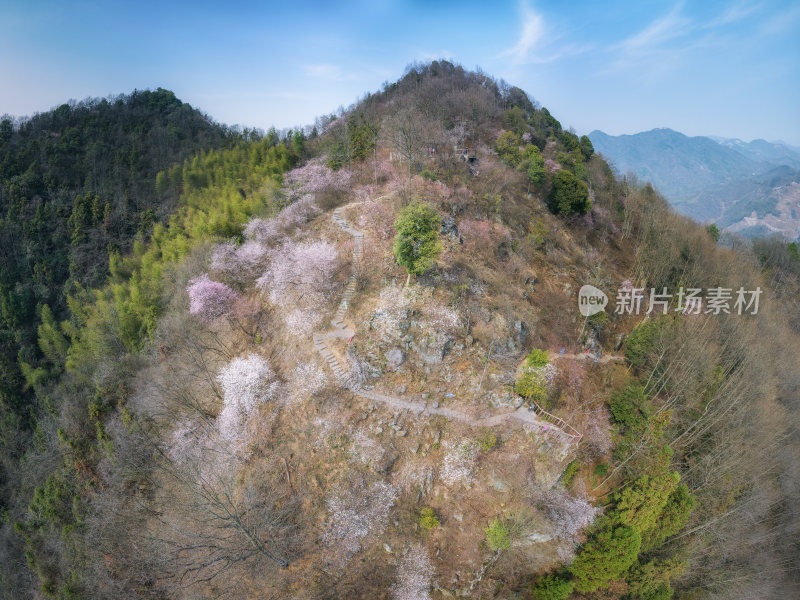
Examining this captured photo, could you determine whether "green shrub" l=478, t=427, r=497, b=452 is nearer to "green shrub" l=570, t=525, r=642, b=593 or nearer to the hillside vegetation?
the hillside vegetation

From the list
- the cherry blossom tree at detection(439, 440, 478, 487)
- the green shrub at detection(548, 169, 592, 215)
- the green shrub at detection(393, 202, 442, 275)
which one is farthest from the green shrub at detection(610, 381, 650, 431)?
the green shrub at detection(548, 169, 592, 215)

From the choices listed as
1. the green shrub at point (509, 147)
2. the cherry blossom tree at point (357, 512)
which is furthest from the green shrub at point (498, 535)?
the green shrub at point (509, 147)

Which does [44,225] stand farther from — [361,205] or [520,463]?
[520,463]

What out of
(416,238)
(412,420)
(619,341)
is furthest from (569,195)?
(412,420)

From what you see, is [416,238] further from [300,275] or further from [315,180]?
[315,180]

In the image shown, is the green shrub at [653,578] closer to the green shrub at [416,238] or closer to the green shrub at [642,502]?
the green shrub at [642,502]

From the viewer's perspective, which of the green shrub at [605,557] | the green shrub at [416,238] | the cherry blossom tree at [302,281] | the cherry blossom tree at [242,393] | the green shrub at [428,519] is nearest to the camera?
the green shrub at [605,557]
